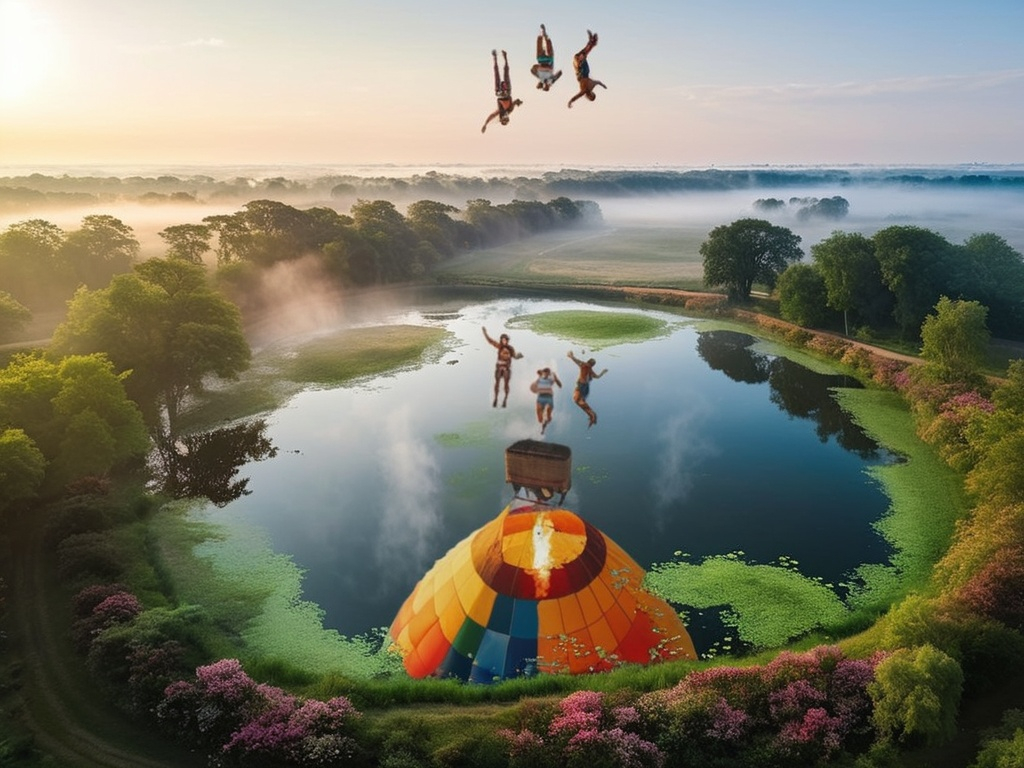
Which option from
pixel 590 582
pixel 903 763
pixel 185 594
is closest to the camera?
pixel 903 763

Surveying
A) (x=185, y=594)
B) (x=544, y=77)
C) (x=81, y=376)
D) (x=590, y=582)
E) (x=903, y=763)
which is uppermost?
(x=544, y=77)

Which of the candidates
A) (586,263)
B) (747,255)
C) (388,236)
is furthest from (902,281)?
Result: (388,236)

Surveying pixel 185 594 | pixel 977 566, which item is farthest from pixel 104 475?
pixel 977 566

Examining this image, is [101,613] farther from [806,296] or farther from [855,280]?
[806,296]

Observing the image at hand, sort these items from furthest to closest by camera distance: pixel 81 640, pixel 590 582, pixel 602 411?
pixel 602 411 → pixel 81 640 → pixel 590 582

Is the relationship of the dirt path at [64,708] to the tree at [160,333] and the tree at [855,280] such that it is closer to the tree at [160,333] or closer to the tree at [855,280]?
the tree at [160,333]

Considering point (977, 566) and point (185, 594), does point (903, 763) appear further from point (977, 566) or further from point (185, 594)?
point (185, 594)

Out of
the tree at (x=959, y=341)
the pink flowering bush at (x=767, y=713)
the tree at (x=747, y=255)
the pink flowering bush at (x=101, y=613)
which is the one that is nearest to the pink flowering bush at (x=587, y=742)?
the pink flowering bush at (x=767, y=713)
